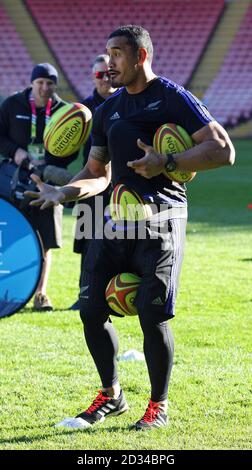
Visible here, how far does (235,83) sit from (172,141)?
27.0m

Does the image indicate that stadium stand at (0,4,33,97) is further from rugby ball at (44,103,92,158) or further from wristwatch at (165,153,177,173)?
wristwatch at (165,153,177,173)

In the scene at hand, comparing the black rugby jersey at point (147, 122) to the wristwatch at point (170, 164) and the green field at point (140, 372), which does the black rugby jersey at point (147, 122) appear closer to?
the wristwatch at point (170, 164)

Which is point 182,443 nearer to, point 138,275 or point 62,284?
→ point 138,275

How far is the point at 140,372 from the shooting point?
247 inches

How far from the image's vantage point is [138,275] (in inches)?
200

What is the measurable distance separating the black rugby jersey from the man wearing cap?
3.14m

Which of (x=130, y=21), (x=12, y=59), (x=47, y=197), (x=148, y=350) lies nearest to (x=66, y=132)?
(x=47, y=197)

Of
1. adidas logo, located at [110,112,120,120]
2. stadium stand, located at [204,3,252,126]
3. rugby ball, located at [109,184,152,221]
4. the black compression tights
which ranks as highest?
stadium stand, located at [204,3,252,126]

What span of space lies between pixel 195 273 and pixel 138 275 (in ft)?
16.5

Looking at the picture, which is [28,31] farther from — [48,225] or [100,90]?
[100,90]

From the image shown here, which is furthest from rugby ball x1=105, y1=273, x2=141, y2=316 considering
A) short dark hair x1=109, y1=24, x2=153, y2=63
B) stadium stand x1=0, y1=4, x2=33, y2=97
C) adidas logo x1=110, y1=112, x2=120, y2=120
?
stadium stand x1=0, y1=4, x2=33, y2=97

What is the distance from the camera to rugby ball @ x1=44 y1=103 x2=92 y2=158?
6.34 m

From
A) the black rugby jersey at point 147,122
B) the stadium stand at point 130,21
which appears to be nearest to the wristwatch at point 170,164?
the black rugby jersey at point 147,122

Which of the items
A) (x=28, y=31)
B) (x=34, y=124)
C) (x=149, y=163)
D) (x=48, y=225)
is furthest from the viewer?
(x=28, y=31)
